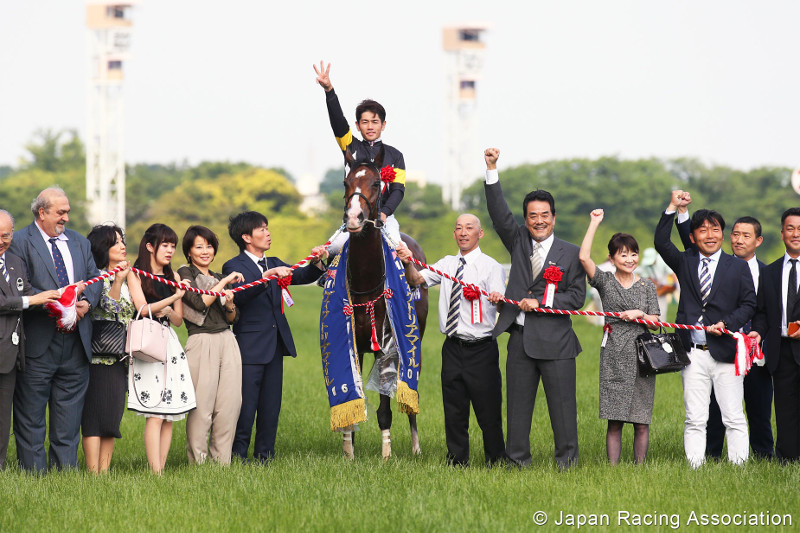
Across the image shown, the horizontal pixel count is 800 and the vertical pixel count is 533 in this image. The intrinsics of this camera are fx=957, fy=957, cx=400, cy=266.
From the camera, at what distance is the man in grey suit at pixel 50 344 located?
26.2 ft

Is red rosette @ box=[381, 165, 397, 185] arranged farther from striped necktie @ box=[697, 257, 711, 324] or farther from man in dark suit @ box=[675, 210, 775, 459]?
striped necktie @ box=[697, 257, 711, 324]

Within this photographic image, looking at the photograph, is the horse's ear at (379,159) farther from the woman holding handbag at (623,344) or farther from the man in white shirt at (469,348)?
the woman holding handbag at (623,344)

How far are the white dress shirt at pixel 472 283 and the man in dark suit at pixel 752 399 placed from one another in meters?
1.81

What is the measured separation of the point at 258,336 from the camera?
884 cm

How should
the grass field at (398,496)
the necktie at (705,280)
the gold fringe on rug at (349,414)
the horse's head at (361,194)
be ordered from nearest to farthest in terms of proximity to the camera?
1. the grass field at (398,496)
2. the horse's head at (361,194)
3. the necktie at (705,280)
4. the gold fringe on rug at (349,414)

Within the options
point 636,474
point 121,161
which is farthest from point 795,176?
point 121,161

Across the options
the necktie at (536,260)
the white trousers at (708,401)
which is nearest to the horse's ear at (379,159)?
the necktie at (536,260)

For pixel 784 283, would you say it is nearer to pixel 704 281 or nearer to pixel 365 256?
pixel 704 281

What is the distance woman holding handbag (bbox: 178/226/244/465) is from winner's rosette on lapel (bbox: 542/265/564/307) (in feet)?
8.80

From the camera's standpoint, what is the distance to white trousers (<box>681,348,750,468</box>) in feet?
27.2

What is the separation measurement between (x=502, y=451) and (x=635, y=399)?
1.32 m

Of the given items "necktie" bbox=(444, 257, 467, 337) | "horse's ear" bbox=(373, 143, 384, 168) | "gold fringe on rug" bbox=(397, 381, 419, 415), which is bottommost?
"gold fringe on rug" bbox=(397, 381, 419, 415)

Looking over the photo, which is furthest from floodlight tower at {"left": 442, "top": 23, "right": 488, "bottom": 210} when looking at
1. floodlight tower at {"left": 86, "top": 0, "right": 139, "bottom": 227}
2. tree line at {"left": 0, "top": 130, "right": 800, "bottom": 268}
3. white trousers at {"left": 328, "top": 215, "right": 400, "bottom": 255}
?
white trousers at {"left": 328, "top": 215, "right": 400, "bottom": 255}

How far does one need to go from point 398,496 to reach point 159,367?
246 cm
